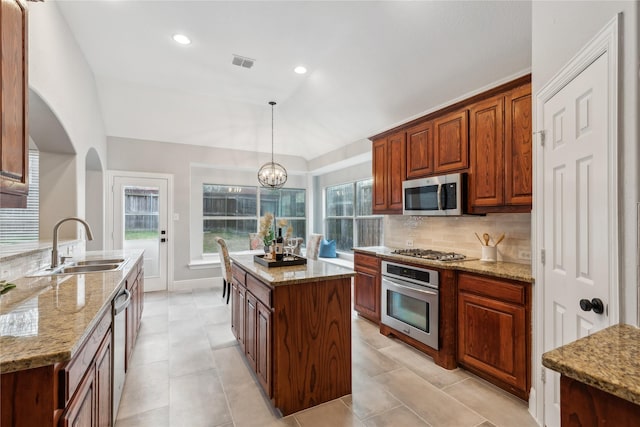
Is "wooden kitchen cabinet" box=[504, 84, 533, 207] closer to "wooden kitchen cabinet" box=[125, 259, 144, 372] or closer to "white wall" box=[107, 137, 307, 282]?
"wooden kitchen cabinet" box=[125, 259, 144, 372]

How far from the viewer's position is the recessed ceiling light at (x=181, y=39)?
3021 millimetres

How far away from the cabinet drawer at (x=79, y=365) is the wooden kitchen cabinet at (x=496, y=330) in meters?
2.47

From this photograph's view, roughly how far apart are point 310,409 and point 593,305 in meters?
1.75

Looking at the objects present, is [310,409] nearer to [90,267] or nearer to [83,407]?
[83,407]

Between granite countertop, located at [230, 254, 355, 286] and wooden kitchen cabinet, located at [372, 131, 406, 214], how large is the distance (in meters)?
1.51

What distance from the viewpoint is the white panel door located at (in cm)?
130

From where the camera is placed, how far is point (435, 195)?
304 cm

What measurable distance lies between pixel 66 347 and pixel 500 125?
301cm

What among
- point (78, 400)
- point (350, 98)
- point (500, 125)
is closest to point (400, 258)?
point (500, 125)

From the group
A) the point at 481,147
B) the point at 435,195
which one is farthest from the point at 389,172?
the point at 481,147

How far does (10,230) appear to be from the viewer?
290 cm

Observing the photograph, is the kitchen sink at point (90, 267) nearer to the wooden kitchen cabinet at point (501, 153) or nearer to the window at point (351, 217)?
the wooden kitchen cabinet at point (501, 153)

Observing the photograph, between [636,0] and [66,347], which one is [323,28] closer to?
[636,0]

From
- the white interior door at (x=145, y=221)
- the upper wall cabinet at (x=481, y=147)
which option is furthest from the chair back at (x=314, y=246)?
the white interior door at (x=145, y=221)
